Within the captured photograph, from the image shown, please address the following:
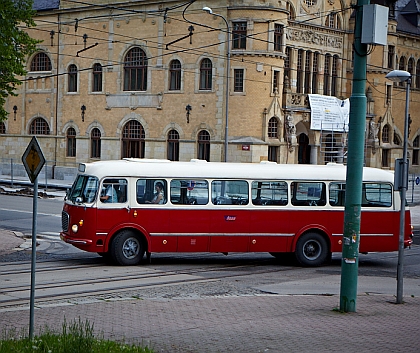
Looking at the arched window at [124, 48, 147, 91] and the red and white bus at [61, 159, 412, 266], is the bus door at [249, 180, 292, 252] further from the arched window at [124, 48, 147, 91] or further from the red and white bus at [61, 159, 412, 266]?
the arched window at [124, 48, 147, 91]

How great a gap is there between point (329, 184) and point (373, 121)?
114 feet

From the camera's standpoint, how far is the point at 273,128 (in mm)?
44688

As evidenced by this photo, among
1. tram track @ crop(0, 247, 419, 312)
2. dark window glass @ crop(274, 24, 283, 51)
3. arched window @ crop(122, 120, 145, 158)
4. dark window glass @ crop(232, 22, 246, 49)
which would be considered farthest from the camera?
arched window @ crop(122, 120, 145, 158)

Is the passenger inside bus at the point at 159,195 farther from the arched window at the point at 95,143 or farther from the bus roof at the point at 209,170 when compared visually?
the arched window at the point at 95,143

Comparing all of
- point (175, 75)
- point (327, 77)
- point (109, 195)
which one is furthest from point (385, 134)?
point (109, 195)

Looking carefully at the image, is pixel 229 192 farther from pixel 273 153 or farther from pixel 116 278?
pixel 273 153

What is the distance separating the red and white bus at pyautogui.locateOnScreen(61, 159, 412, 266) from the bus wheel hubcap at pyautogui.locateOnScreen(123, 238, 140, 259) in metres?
0.02

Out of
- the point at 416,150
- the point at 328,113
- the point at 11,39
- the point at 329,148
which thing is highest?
the point at 328,113

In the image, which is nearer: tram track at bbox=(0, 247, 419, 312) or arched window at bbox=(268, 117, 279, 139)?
tram track at bbox=(0, 247, 419, 312)

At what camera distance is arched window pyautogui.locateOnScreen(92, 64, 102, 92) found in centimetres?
4953

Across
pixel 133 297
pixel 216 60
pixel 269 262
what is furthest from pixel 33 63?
pixel 133 297

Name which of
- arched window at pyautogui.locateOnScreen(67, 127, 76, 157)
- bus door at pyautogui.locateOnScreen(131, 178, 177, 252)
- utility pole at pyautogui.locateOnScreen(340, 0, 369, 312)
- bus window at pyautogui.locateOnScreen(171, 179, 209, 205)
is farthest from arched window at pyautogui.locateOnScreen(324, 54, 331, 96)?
utility pole at pyautogui.locateOnScreen(340, 0, 369, 312)

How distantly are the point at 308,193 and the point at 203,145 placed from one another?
2657 centimetres

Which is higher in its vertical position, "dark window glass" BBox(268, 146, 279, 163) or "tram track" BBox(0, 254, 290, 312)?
Answer: "dark window glass" BBox(268, 146, 279, 163)
